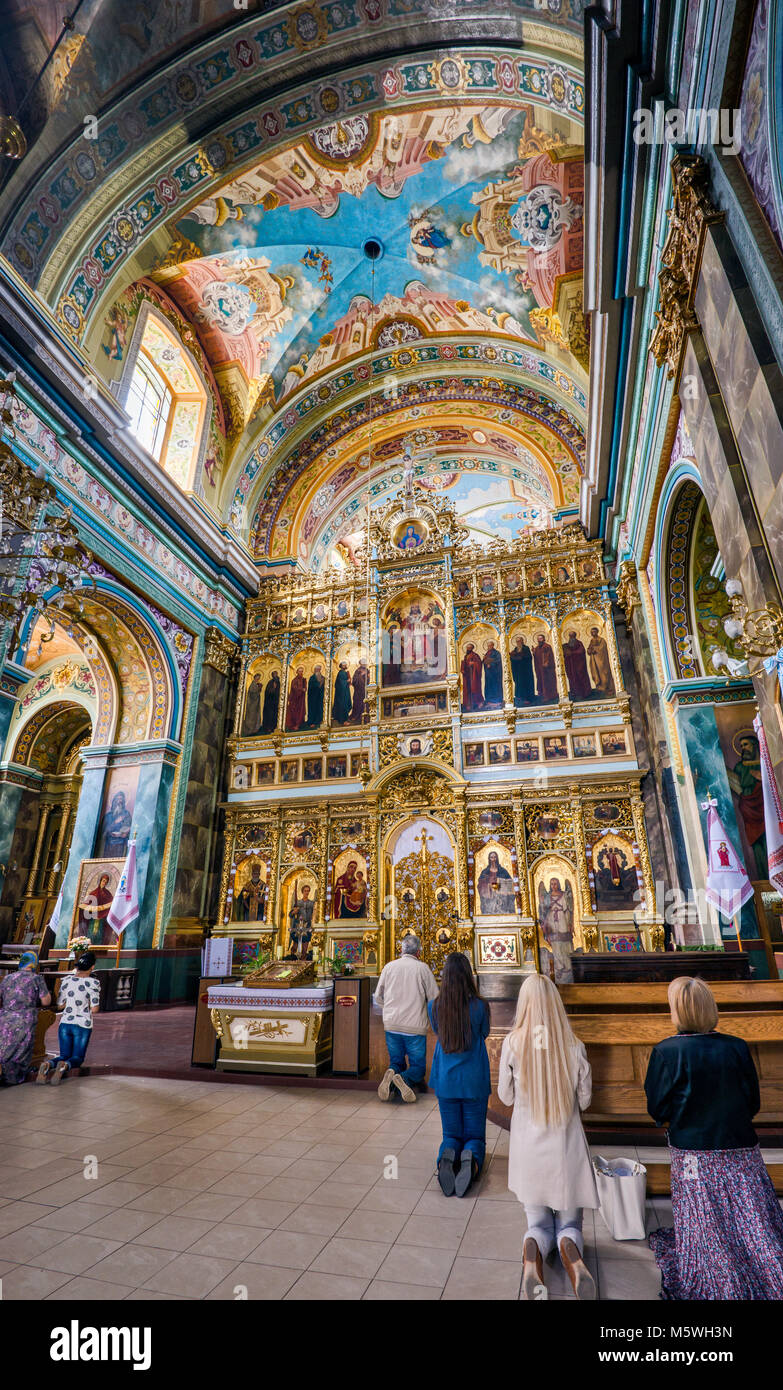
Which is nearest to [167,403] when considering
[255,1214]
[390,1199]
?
[255,1214]

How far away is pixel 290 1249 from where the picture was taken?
3.11 metres

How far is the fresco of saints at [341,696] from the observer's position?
1580 centimetres

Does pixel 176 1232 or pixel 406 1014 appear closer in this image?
pixel 176 1232

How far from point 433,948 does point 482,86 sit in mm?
15780

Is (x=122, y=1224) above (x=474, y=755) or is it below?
below

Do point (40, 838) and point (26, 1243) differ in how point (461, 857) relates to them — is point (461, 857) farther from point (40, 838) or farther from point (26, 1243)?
point (40, 838)

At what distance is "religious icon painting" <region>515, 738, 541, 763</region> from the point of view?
45.1 feet

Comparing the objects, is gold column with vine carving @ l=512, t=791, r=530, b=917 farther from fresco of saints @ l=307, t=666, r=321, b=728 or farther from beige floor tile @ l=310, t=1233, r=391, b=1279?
beige floor tile @ l=310, t=1233, r=391, b=1279

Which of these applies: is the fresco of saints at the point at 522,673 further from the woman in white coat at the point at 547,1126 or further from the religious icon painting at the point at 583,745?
the woman in white coat at the point at 547,1126

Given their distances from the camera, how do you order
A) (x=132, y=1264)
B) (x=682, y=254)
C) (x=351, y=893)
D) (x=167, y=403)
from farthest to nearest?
(x=167, y=403), (x=351, y=893), (x=682, y=254), (x=132, y=1264)

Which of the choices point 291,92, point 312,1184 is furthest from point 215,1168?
point 291,92

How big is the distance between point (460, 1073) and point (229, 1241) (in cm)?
149

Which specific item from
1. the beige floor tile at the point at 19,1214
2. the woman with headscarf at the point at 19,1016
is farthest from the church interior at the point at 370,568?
the woman with headscarf at the point at 19,1016

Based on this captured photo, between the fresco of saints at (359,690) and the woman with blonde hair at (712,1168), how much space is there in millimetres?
13052
